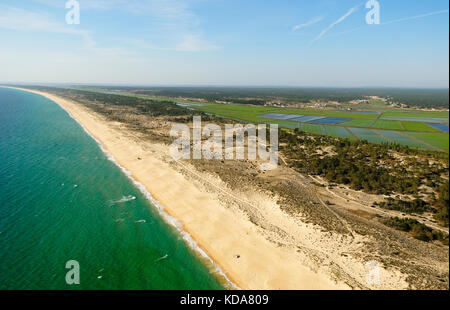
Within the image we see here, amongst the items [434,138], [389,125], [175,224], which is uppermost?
[389,125]

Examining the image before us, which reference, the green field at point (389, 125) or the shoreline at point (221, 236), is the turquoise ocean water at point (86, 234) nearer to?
the shoreline at point (221, 236)

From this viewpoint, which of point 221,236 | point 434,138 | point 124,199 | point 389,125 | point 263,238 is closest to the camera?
point 263,238

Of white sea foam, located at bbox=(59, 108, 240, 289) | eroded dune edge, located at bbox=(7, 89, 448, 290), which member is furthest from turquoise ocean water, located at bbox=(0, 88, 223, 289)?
eroded dune edge, located at bbox=(7, 89, 448, 290)

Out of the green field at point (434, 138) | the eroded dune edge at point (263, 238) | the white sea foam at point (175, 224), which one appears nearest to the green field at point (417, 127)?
the green field at point (434, 138)

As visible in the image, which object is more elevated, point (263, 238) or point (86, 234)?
point (263, 238)

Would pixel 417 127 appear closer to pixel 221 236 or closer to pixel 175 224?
pixel 221 236

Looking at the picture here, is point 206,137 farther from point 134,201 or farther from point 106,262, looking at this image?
point 106,262

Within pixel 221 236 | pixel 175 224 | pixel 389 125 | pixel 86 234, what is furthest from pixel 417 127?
pixel 86 234
